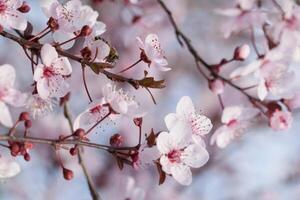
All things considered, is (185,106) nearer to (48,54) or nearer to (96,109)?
(96,109)

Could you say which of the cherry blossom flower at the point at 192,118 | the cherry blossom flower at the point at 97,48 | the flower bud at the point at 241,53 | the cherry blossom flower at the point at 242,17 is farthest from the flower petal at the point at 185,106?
the cherry blossom flower at the point at 242,17

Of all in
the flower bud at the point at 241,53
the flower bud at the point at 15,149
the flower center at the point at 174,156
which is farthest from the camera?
the flower bud at the point at 241,53

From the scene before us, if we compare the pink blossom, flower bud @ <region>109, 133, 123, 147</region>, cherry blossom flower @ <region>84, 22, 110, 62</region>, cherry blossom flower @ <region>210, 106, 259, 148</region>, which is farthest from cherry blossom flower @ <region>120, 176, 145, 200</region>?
cherry blossom flower @ <region>84, 22, 110, 62</region>

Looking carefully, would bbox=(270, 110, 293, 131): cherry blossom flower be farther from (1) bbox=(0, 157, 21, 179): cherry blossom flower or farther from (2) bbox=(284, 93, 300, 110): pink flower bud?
(1) bbox=(0, 157, 21, 179): cherry blossom flower

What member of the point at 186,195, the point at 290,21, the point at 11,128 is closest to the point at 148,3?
the point at 290,21

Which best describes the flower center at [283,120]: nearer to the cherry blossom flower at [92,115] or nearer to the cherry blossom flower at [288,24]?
the cherry blossom flower at [288,24]
